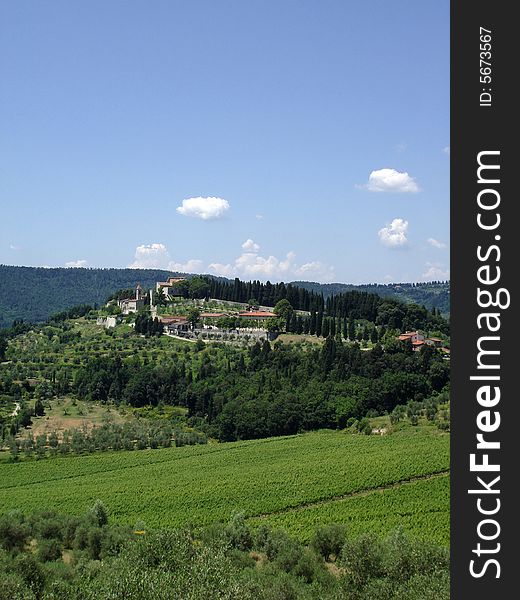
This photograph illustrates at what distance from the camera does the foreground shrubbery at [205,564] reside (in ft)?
56.5

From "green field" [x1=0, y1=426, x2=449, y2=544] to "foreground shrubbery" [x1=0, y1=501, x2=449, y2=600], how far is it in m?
4.62

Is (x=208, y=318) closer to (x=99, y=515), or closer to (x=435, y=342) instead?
(x=435, y=342)

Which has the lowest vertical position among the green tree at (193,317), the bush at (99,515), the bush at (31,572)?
the bush at (99,515)

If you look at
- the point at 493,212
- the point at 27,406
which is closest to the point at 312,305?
the point at 27,406

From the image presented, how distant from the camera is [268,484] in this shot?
43.4 meters

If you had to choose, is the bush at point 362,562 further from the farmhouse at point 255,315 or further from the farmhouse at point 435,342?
the farmhouse at point 255,315

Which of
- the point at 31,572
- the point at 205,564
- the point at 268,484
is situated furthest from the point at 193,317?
the point at 205,564

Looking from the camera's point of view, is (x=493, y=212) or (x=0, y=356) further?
(x=0, y=356)

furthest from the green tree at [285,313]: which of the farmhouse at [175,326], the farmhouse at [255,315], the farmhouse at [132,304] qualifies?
the farmhouse at [132,304]

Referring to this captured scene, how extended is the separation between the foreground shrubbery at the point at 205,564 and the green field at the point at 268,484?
4617 mm

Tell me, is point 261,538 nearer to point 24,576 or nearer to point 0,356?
point 24,576

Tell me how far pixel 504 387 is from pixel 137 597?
12802mm

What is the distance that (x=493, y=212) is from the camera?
758 centimetres

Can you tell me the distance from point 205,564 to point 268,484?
2557 cm
